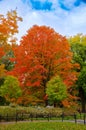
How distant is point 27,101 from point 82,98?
16871 millimetres

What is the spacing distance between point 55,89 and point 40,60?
4.99 meters

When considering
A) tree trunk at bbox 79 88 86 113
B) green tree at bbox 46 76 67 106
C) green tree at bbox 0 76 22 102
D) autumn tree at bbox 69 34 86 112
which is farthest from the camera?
tree trunk at bbox 79 88 86 113

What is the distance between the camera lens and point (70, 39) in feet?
207

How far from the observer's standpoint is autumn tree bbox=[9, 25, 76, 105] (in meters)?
49.5

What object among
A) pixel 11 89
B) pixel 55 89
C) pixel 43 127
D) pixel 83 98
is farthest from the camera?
pixel 83 98

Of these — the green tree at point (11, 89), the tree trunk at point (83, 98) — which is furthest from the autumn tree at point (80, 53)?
the green tree at point (11, 89)

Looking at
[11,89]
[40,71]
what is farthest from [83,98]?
[11,89]

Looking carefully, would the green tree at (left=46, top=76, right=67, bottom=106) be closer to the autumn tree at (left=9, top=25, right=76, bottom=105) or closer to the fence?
the autumn tree at (left=9, top=25, right=76, bottom=105)

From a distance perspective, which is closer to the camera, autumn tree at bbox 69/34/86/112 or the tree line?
the tree line

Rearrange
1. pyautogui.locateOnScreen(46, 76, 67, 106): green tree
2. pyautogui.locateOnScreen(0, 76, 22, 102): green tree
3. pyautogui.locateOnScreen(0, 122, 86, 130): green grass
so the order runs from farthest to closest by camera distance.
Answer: pyautogui.locateOnScreen(46, 76, 67, 106): green tree → pyautogui.locateOnScreen(0, 76, 22, 102): green tree → pyautogui.locateOnScreen(0, 122, 86, 130): green grass

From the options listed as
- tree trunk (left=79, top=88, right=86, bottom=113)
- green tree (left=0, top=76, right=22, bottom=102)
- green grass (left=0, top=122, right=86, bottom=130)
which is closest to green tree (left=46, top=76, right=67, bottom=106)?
green tree (left=0, top=76, right=22, bottom=102)

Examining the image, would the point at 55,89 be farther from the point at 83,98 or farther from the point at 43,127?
the point at 43,127

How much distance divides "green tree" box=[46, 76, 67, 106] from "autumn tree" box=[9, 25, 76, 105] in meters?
2.45

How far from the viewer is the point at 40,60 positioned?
A: 5003cm
